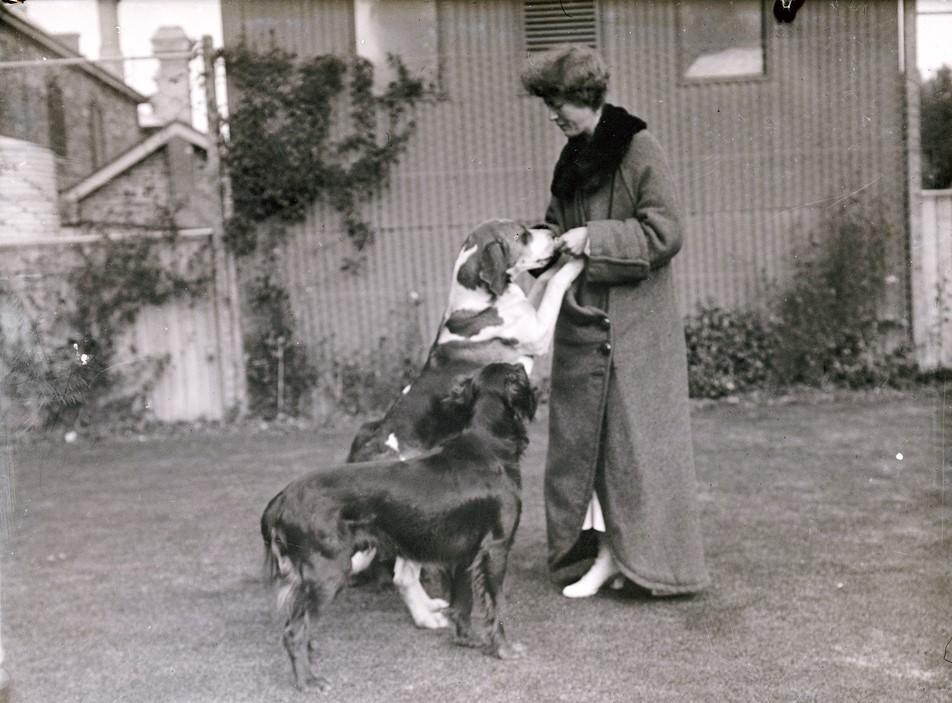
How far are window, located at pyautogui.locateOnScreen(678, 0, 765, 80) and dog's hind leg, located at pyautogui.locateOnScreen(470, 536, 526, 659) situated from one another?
729 centimetres

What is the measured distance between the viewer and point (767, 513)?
515 cm

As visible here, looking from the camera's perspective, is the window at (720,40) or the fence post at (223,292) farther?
the window at (720,40)

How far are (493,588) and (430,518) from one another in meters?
0.37

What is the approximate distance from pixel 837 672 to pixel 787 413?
5395 mm

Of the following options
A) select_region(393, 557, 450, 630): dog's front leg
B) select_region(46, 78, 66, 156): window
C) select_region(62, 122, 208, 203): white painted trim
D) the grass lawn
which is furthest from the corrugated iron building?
select_region(393, 557, 450, 630): dog's front leg

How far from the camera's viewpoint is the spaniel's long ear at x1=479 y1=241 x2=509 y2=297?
3.81 meters

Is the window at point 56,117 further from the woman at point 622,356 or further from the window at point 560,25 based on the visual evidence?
the woman at point 622,356

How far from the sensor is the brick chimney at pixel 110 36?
768 cm

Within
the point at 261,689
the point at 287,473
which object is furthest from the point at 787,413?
the point at 261,689

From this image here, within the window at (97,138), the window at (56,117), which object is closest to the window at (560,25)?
the window at (56,117)

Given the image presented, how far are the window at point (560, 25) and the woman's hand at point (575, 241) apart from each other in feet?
20.7

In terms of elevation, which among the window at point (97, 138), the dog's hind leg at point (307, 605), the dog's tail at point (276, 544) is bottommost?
the dog's hind leg at point (307, 605)

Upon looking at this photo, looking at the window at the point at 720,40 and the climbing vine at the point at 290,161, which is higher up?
the window at the point at 720,40

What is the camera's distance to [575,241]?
3.67m
